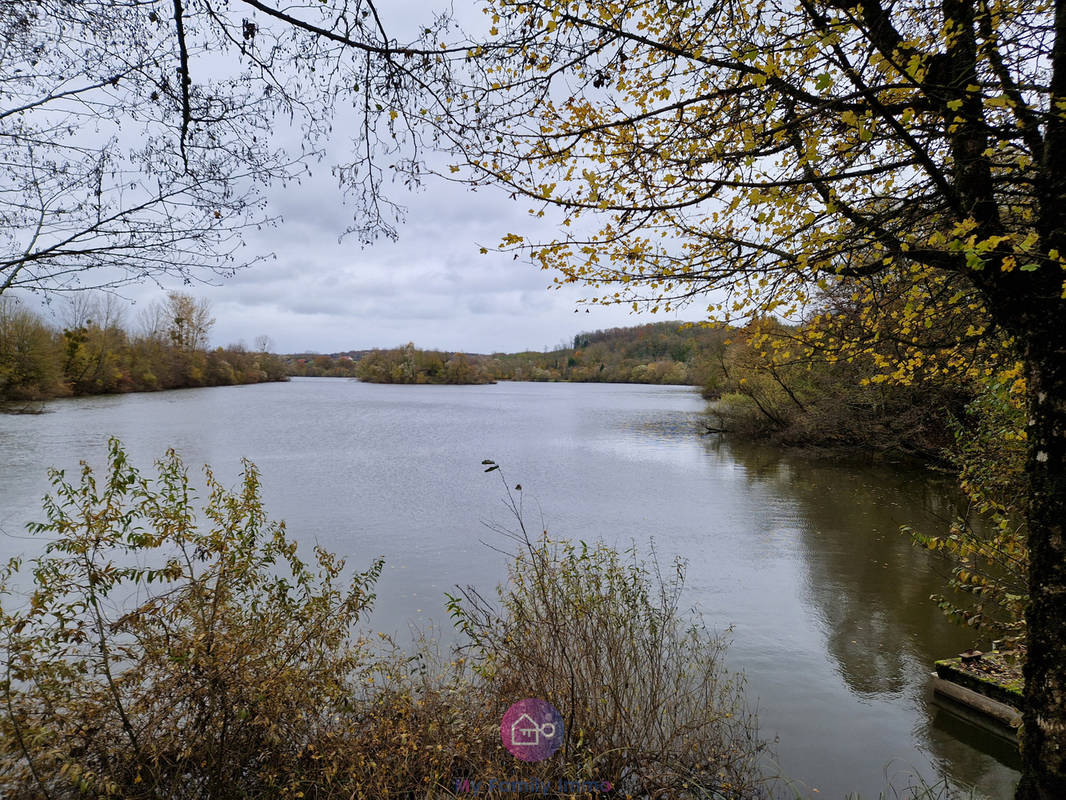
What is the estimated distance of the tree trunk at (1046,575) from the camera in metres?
2.57

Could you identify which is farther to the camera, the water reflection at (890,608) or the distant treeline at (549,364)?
the distant treeline at (549,364)

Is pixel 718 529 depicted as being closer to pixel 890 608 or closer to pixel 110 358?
pixel 890 608

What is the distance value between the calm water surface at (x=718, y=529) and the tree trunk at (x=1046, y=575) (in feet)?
6.80

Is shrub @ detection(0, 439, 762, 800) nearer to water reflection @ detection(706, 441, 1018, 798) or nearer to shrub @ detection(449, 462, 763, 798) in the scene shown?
shrub @ detection(449, 462, 763, 798)

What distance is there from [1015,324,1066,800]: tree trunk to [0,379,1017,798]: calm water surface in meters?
2.07

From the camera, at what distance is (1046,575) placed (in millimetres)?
2635

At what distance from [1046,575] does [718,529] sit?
9334mm

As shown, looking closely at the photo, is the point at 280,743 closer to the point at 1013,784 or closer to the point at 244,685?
the point at 244,685

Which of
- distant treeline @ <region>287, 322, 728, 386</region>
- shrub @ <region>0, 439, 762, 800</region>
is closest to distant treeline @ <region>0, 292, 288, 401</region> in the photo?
shrub @ <region>0, 439, 762, 800</region>
